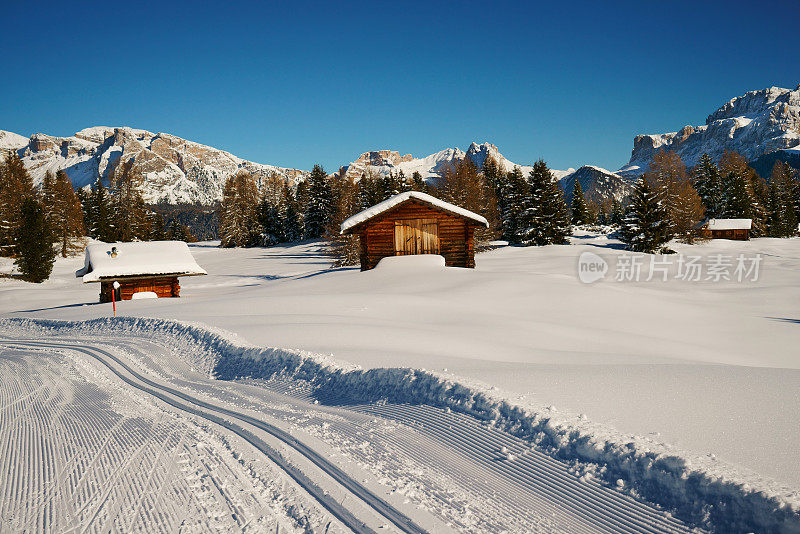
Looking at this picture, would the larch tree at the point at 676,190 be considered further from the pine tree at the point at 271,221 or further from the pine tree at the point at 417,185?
the pine tree at the point at 271,221

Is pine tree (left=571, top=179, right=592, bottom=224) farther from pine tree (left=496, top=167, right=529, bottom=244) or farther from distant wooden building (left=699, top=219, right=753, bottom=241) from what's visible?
pine tree (left=496, top=167, right=529, bottom=244)

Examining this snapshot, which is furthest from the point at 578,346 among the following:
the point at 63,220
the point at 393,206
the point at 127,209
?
the point at 127,209

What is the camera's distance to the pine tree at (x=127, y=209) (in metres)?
58.2

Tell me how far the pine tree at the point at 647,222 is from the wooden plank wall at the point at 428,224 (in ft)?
75.2

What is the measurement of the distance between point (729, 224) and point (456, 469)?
6290cm

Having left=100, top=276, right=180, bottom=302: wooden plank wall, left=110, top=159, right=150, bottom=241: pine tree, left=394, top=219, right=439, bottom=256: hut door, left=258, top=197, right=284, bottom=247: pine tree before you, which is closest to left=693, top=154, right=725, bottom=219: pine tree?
left=394, top=219, right=439, bottom=256: hut door

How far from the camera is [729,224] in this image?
172ft

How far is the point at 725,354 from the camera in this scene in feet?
33.3

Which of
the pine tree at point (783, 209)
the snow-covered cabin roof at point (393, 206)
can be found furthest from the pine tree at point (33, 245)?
the pine tree at point (783, 209)

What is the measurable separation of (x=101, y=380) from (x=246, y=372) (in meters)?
2.86

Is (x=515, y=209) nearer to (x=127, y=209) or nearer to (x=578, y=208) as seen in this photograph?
(x=578, y=208)

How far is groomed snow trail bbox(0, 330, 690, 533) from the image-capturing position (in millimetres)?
3279

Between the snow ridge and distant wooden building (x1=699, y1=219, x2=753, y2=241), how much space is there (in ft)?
191

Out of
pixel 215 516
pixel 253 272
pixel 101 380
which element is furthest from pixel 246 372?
pixel 253 272
